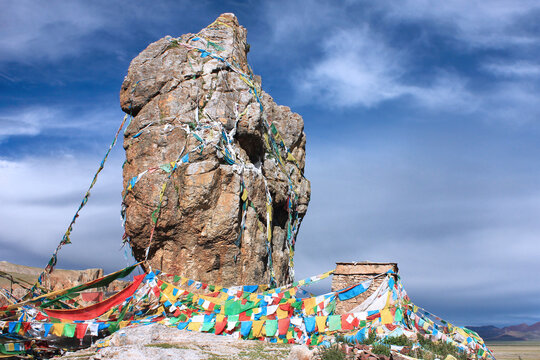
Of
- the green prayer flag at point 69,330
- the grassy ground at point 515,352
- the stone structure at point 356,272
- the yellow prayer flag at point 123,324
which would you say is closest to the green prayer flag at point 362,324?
the grassy ground at point 515,352

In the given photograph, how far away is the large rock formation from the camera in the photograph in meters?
16.7

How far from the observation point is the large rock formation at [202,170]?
16656mm

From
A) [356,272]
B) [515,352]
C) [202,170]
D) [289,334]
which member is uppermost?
[202,170]

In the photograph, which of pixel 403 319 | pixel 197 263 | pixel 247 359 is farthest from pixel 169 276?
pixel 403 319

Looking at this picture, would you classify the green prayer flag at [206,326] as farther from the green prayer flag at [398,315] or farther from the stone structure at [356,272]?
the stone structure at [356,272]

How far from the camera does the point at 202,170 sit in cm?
1705

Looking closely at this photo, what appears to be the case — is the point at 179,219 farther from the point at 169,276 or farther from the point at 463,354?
the point at 463,354

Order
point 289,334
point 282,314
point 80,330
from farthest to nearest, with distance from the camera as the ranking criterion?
point 282,314, point 289,334, point 80,330

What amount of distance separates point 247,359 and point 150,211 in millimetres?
8119

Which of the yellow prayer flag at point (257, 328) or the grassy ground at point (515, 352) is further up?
the yellow prayer flag at point (257, 328)

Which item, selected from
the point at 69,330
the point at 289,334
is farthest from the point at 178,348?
the point at 289,334

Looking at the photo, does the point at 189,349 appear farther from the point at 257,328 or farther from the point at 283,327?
the point at 283,327

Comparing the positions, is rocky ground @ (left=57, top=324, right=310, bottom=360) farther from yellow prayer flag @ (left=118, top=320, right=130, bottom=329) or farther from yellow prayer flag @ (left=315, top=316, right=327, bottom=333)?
yellow prayer flag @ (left=315, top=316, right=327, bottom=333)

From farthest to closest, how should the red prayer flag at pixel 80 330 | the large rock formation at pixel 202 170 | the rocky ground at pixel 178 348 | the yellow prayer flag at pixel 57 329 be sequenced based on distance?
the large rock formation at pixel 202 170 < the red prayer flag at pixel 80 330 < the yellow prayer flag at pixel 57 329 < the rocky ground at pixel 178 348
